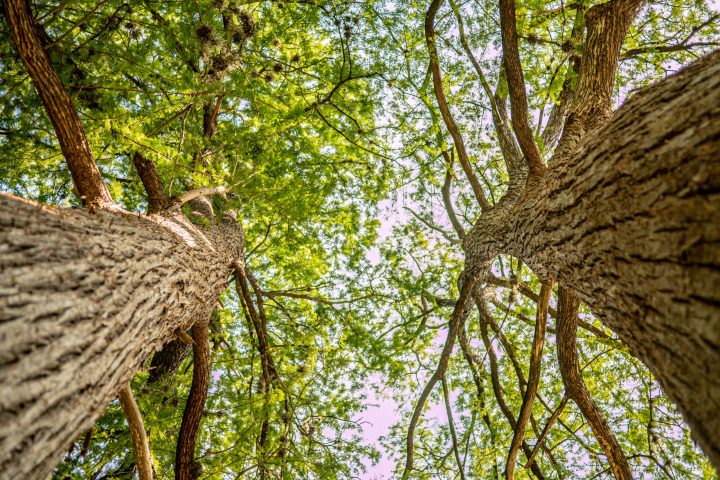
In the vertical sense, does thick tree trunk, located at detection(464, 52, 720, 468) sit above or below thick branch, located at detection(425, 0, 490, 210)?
below

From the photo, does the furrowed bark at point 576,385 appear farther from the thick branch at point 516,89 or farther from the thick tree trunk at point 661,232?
the thick tree trunk at point 661,232

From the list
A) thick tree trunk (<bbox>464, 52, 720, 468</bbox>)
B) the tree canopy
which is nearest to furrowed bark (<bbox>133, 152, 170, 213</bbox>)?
the tree canopy

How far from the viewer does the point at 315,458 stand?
4320 mm

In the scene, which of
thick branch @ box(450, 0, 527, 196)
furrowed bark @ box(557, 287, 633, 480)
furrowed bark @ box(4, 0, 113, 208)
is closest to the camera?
furrowed bark @ box(4, 0, 113, 208)

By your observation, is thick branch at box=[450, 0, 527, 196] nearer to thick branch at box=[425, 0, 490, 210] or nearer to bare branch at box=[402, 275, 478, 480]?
thick branch at box=[425, 0, 490, 210]

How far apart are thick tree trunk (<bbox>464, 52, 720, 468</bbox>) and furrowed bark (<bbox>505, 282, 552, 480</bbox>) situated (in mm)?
1724

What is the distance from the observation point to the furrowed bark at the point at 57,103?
201 cm

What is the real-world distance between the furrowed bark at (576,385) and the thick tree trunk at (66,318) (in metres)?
2.94

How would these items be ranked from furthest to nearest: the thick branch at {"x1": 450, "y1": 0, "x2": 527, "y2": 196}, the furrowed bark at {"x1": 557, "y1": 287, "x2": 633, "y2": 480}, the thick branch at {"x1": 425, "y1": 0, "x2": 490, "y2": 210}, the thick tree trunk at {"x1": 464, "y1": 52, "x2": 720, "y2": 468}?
the thick branch at {"x1": 450, "y1": 0, "x2": 527, "y2": 196}
the thick branch at {"x1": 425, "y1": 0, "x2": 490, "y2": 210}
the furrowed bark at {"x1": 557, "y1": 287, "x2": 633, "y2": 480}
the thick tree trunk at {"x1": 464, "y1": 52, "x2": 720, "y2": 468}

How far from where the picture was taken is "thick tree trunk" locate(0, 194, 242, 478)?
981mm

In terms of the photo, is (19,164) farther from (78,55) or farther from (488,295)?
(488,295)

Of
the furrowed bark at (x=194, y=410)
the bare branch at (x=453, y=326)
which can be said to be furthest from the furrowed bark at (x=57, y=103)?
the bare branch at (x=453, y=326)

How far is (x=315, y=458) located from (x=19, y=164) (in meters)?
4.19

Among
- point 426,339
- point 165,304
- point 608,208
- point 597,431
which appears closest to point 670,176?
point 608,208
